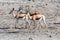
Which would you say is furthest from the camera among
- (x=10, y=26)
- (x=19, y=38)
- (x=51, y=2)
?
(x=51, y=2)

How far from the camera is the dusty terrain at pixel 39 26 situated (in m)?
1.59

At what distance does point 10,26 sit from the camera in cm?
168

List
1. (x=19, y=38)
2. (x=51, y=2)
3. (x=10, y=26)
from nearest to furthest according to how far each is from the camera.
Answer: (x=19, y=38) → (x=10, y=26) → (x=51, y=2)

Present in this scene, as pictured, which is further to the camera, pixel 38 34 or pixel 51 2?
pixel 51 2

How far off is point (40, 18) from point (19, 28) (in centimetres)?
24

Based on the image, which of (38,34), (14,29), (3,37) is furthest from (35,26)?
(3,37)

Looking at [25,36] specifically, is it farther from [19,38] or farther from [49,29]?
[49,29]

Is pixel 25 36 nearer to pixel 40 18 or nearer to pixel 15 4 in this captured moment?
pixel 40 18

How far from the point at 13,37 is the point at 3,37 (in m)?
0.09

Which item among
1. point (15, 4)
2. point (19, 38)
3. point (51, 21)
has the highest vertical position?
point (15, 4)

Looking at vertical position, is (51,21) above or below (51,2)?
below

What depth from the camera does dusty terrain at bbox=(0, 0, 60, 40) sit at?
159 centimetres

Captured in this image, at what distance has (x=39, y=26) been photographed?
1677 millimetres

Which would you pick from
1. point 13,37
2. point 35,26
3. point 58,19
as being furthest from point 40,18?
point 13,37
